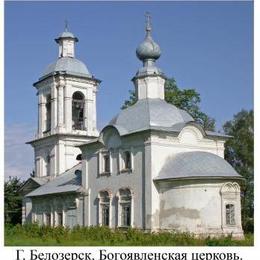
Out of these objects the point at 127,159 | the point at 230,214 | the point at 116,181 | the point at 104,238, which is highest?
the point at 127,159

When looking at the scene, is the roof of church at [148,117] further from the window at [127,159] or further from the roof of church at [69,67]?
the roof of church at [69,67]

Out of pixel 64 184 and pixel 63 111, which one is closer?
pixel 64 184

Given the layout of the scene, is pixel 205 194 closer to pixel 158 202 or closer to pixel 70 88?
pixel 158 202

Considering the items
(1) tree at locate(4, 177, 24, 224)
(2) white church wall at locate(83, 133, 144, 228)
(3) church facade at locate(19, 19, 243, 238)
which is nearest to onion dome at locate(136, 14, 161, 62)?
(3) church facade at locate(19, 19, 243, 238)

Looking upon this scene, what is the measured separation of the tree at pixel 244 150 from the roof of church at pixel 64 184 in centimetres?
916

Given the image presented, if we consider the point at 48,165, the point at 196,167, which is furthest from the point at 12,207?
the point at 196,167

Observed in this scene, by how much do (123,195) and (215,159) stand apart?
4041 millimetres

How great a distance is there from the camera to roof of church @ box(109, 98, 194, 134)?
854 inches

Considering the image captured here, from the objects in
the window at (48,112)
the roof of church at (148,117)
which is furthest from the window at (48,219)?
the roof of church at (148,117)

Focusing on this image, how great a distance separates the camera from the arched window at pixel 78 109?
107ft

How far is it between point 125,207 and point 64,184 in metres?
6.59

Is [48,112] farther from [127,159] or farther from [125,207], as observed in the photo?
[125,207]

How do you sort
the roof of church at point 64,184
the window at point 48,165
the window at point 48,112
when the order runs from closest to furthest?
the roof of church at point 64,184
the window at point 48,165
the window at point 48,112

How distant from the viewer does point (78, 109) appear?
108 ft
